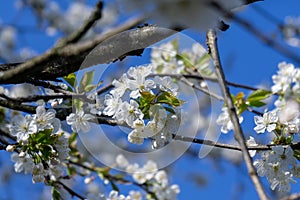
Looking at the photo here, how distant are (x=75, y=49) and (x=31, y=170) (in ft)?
2.79

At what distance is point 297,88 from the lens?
2162 millimetres

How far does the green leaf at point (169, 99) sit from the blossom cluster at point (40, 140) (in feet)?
0.99

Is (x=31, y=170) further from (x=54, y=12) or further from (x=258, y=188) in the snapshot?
(x=54, y=12)

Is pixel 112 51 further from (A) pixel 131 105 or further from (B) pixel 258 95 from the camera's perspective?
(B) pixel 258 95

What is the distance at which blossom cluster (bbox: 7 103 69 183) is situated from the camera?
4.60ft

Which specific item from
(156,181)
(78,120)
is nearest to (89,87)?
(78,120)

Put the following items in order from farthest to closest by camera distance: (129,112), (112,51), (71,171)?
(71,171) < (129,112) < (112,51)

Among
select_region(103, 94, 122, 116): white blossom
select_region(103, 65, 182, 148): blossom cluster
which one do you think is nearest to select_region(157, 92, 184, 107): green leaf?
select_region(103, 65, 182, 148): blossom cluster

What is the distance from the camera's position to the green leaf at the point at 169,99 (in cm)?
134

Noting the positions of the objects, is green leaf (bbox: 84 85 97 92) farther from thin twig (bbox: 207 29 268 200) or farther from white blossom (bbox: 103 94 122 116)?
thin twig (bbox: 207 29 268 200)

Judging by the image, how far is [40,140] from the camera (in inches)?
55.7

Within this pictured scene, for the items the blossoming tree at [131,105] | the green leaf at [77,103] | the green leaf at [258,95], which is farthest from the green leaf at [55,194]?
the green leaf at [258,95]

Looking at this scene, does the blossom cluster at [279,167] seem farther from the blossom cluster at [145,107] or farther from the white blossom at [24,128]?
the white blossom at [24,128]

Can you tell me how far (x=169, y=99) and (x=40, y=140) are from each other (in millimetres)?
382
